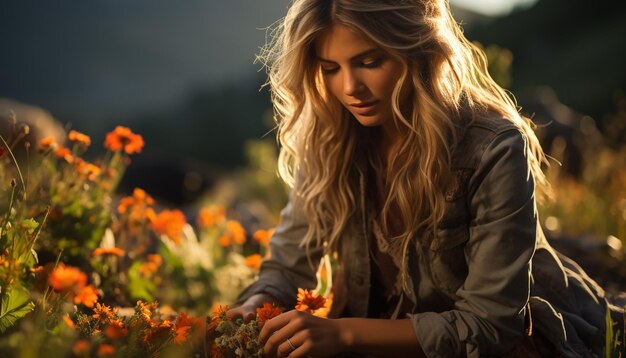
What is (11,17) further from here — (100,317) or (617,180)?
(100,317)

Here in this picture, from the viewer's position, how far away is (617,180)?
5535 millimetres

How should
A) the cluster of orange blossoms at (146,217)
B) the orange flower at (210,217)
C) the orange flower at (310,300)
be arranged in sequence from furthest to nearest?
the orange flower at (210,217)
the cluster of orange blossoms at (146,217)
the orange flower at (310,300)

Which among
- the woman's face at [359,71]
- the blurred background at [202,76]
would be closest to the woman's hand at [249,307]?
the woman's face at [359,71]

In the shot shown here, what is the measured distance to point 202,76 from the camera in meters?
27.5

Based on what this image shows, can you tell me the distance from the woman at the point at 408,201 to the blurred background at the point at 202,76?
4081 millimetres

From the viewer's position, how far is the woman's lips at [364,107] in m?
2.24

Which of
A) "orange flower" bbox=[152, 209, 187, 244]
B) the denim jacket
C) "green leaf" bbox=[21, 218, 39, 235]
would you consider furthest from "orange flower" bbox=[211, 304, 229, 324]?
"orange flower" bbox=[152, 209, 187, 244]

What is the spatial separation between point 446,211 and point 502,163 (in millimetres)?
255

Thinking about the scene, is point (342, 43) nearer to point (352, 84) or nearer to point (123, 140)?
point (352, 84)

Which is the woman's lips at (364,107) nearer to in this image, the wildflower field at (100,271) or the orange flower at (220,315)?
the wildflower field at (100,271)

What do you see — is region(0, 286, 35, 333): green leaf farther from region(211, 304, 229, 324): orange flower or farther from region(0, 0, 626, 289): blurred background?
region(0, 0, 626, 289): blurred background

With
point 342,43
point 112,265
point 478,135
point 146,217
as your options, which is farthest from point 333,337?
point 146,217

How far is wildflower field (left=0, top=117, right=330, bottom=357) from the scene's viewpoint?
176cm

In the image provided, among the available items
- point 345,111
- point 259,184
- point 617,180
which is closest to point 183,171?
point 259,184
